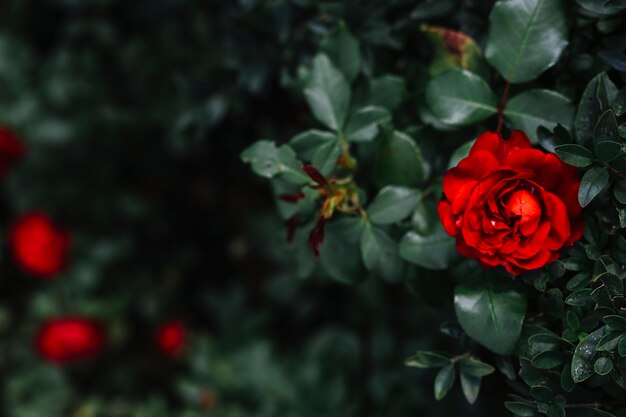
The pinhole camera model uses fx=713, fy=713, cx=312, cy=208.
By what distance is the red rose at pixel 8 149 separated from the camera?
185 cm

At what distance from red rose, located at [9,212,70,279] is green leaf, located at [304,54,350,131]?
3.68 feet

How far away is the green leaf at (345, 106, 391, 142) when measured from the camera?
3.48 ft

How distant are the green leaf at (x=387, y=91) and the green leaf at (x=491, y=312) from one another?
328mm

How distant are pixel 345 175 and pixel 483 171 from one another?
307mm

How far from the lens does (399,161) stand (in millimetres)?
1034

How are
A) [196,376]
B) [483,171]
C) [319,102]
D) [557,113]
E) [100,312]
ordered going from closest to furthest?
[483,171] → [557,113] → [319,102] → [196,376] → [100,312]

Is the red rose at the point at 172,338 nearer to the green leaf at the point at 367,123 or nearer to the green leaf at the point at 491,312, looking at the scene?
the green leaf at the point at 367,123

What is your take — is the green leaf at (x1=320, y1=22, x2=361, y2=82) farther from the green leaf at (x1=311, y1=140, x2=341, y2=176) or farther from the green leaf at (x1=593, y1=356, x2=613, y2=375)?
the green leaf at (x1=593, y1=356, x2=613, y2=375)

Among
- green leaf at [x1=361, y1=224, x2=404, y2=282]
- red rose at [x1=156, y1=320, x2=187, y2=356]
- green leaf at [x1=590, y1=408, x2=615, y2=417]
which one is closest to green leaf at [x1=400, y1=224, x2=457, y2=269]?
green leaf at [x1=361, y1=224, x2=404, y2=282]

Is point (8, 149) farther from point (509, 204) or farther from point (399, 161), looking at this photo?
point (509, 204)

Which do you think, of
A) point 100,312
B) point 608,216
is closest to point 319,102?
point 608,216

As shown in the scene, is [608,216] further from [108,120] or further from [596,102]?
[108,120]

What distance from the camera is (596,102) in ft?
2.83

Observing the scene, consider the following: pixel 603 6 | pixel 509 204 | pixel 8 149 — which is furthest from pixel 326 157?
pixel 8 149
